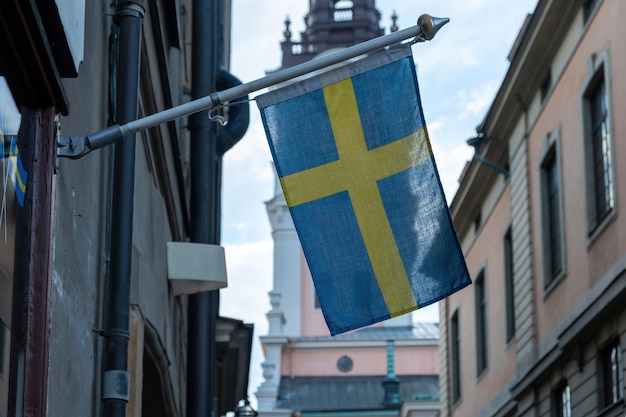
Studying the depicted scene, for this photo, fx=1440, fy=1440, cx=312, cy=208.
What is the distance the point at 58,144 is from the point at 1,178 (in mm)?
932

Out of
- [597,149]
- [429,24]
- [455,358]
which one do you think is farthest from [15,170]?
[455,358]

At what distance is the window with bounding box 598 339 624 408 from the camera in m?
20.9

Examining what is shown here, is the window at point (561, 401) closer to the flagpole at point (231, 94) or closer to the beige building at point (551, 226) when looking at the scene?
the beige building at point (551, 226)

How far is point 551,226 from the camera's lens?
1039 inches

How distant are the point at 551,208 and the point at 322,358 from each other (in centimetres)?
4136

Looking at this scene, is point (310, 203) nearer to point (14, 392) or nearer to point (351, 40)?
point (14, 392)

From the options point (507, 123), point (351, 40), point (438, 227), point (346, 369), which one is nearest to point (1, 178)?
point (438, 227)

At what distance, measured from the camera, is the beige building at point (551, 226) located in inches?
848

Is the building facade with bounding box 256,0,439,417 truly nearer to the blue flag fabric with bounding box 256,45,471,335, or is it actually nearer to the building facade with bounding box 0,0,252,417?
the building facade with bounding box 0,0,252,417

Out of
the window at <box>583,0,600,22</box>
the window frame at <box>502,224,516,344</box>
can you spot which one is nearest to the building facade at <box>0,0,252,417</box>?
the window at <box>583,0,600,22</box>

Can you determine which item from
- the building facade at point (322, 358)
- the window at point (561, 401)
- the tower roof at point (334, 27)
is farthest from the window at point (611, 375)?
the tower roof at point (334, 27)

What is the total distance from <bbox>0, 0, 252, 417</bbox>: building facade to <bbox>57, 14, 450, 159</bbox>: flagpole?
0.14 meters

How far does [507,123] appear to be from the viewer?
98.9 feet

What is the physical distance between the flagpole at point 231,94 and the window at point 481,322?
2560cm
